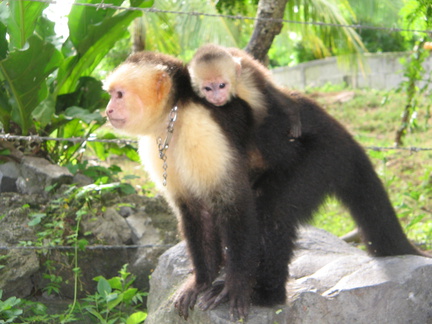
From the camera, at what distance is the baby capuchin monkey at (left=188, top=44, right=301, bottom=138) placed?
2564 millimetres

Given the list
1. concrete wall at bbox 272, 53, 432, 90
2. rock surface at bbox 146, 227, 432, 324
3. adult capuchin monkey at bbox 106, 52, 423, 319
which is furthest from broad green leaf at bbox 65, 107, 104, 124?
concrete wall at bbox 272, 53, 432, 90

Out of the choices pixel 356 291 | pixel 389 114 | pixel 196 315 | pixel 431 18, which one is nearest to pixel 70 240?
pixel 196 315

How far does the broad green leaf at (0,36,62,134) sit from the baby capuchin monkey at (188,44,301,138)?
4.00ft

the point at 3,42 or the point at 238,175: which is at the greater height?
the point at 3,42

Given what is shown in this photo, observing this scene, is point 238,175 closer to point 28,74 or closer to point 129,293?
point 129,293

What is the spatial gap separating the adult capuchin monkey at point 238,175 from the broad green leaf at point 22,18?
1.55 m

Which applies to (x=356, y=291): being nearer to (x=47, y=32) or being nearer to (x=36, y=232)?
(x=36, y=232)

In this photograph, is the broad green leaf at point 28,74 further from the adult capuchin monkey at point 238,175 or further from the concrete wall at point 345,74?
the concrete wall at point 345,74

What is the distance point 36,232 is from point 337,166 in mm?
2002

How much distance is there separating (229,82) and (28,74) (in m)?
1.66

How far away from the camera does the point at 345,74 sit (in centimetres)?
1299

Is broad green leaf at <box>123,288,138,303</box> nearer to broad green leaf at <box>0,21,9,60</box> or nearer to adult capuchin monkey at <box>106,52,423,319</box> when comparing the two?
adult capuchin monkey at <box>106,52,423,319</box>

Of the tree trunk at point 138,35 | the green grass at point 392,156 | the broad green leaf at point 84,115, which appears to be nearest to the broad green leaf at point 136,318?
the broad green leaf at point 84,115

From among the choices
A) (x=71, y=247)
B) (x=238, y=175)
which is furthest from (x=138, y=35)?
(x=238, y=175)
